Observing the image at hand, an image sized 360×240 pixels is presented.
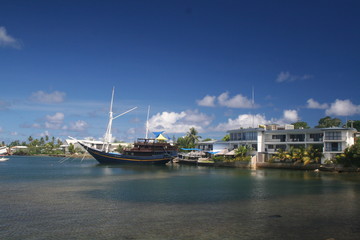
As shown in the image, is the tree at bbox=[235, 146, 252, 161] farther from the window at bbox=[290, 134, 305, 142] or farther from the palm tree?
the palm tree

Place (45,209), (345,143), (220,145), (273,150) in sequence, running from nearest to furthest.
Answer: (45,209) < (345,143) < (273,150) < (220,145)

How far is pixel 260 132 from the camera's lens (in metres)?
67.1

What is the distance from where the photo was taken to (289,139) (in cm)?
6488

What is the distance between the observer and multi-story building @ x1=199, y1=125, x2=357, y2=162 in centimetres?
5531

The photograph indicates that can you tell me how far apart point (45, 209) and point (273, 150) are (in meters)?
52.5

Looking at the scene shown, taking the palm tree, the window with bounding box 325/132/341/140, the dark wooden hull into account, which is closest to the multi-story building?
the window with bounding box 325/132/341/140

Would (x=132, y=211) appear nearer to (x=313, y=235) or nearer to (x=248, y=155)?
(x=313, y=235)

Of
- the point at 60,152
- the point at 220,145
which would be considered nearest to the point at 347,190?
the point at 220,145

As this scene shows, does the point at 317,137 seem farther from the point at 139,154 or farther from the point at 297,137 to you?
the point at 139,154

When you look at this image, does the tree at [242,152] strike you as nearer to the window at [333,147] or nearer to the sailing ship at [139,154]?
the window at [333,147]

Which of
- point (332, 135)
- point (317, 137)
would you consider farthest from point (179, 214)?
point (317, 137)

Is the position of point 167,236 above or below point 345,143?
below

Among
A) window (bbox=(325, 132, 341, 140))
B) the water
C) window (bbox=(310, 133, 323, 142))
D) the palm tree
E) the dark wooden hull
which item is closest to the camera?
the water

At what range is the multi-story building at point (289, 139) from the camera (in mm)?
55312
